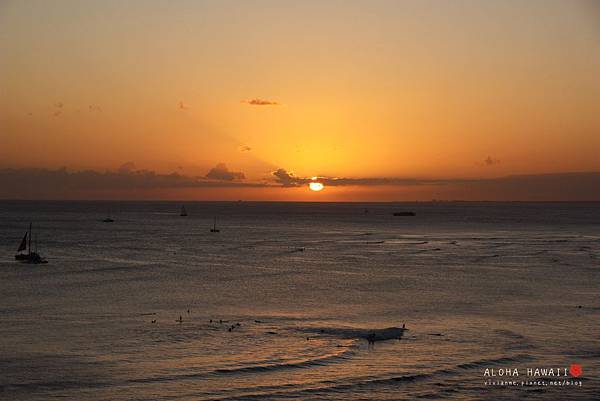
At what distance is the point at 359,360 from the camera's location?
4097 centimetres

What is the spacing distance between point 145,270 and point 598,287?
188 feet

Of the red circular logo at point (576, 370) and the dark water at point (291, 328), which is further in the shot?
the red circular logo at point (576, 370)

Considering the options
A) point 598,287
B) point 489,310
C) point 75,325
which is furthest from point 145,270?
point 598,287

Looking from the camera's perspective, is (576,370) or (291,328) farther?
(291,328)

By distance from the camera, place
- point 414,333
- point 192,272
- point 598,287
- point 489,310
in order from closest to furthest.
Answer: point 414,333, point 489,310, point 598,287, point 192,272

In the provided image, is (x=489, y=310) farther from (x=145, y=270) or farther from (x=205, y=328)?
(x=145, y=270)

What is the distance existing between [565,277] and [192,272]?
4815 cm

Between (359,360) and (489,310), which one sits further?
(489,310)

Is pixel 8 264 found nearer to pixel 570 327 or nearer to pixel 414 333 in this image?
pixel 414 333

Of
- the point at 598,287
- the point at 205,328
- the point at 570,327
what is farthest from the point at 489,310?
the point at 205,328

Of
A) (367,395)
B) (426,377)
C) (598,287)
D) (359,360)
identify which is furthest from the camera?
(598,287)

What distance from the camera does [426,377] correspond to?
37.5 metres

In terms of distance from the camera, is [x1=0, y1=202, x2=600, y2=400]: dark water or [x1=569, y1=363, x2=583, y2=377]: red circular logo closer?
[x1=0, y1=202, x2=600, y2=400]: dark water

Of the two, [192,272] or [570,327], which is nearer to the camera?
[570,327]
